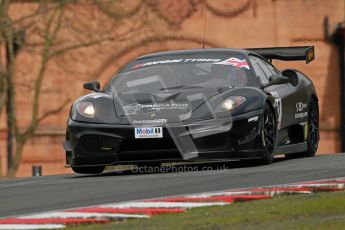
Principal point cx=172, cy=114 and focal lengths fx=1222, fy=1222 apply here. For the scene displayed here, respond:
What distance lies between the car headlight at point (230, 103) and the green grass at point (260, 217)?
3.16 metres

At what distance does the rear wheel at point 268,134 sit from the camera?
489 inches

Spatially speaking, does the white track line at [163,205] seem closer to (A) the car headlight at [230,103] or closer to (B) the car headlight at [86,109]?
(A) the car headlight at [230,103]

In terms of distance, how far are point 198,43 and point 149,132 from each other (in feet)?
74.4

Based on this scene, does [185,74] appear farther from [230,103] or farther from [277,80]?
[230,103]

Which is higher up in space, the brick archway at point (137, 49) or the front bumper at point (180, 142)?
the front bumper at point (180, 142)

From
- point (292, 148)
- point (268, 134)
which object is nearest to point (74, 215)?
point (268, 134)

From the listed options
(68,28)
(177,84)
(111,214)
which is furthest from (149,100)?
(68,28)

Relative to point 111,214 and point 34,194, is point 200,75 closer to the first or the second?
point 34,194

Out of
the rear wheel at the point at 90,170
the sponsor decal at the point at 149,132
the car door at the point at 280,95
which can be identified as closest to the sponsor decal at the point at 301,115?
the car door at the point at 280,95

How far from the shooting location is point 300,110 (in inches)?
558

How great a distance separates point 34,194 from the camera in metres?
10.5

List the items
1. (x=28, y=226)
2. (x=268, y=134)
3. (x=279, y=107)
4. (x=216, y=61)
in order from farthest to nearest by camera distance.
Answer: (x=216, y=61) → (x=279, y=107) → (x=268, y=134) → (x=28, y=226)

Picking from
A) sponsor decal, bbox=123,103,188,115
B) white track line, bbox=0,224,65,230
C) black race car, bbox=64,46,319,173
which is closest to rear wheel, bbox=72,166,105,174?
black race car, bbox=64,46,319,173

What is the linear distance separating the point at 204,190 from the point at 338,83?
84.5ft
